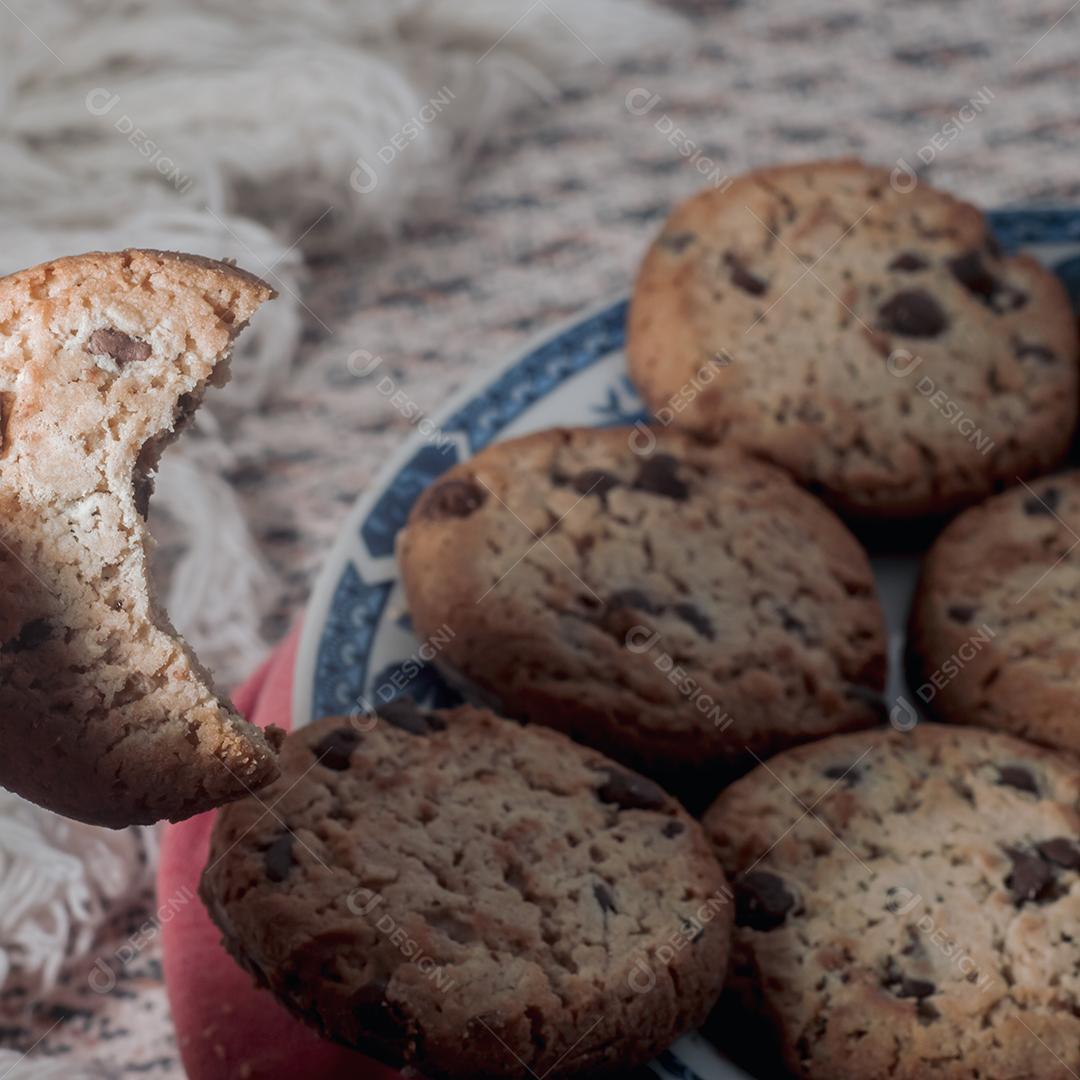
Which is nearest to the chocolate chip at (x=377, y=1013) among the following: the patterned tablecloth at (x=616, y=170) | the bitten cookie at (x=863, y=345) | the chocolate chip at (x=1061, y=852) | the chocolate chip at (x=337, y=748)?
the chocolate chip at (x=337, y=748)

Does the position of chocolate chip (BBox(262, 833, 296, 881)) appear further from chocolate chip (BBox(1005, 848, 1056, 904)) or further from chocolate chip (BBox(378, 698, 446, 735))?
chocolate chip (BBox(1005, 848, 1056, 904))

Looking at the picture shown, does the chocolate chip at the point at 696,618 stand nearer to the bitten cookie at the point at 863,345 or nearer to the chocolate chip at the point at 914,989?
the bitten cookie at the point at 863,345

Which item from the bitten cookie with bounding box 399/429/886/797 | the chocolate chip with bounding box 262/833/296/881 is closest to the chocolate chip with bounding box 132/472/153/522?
the chocolate chip with bounding box 262/833/296/881

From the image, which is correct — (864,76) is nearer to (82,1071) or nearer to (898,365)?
(898,365)

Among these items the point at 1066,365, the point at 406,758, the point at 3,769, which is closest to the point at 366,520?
the point at 406,758

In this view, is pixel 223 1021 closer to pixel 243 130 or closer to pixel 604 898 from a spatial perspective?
pixel 604 898

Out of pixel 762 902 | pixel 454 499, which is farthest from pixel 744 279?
pixel 762 902
